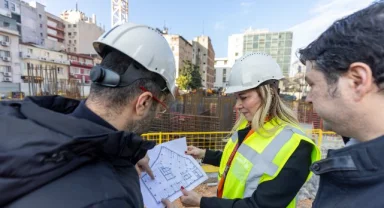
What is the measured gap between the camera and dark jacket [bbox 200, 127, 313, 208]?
1538 millimetres

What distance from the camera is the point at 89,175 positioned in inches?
32.3

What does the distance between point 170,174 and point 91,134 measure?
3.47 feet

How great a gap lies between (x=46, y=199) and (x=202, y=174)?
4.48 ft

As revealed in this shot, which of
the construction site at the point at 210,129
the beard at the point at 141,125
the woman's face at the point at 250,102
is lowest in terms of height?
the construction site at the point at 210,129

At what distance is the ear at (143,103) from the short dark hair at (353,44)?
87 centimetres

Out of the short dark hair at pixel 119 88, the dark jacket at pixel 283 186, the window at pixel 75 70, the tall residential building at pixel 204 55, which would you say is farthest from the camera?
the tall residential building at pixel 204 55

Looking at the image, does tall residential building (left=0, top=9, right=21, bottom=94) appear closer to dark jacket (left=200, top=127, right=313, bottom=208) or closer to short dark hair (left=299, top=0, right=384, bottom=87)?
dark jacket (left=200, top=127, right=313, bottom=208)

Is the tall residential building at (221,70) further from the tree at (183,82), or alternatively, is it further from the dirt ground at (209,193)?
the dirt ground at (209,193)

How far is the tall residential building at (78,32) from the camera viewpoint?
204ft

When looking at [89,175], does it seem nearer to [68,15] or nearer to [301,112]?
[301,112]

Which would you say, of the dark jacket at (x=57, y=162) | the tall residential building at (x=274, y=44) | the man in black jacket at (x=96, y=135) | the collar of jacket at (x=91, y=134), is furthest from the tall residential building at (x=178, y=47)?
the dark jacket at (x=57, y=162)

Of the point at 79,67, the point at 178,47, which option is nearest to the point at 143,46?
the point at 79,67

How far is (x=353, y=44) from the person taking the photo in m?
0.86

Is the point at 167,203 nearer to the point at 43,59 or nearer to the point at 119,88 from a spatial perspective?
the point at 119,88
